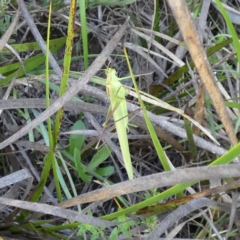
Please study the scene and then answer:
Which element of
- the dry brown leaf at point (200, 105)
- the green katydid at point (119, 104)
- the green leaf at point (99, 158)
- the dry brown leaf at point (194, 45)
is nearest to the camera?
the dry brown leaf at point (194, 45)

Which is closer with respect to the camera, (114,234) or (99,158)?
(114,234)

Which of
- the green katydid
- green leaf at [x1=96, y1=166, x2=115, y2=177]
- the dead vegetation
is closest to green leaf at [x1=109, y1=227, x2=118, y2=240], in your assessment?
the dead vegetation

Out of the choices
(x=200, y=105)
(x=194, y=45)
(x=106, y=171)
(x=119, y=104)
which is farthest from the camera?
(x=106, y=171)

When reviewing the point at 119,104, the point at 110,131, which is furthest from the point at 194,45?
the point at 110,131

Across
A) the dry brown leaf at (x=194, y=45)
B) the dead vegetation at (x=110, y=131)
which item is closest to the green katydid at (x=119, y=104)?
the dead vegetation at (x=110, y=131)

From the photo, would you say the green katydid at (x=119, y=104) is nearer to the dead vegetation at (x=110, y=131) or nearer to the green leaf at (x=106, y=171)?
the dead vegetation at (x=110, y=131)

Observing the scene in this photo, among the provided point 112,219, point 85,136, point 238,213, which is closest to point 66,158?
point 85,136

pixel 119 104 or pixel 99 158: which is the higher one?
pixel 119 104

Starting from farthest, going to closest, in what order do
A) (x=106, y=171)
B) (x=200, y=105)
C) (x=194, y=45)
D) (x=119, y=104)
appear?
1. (x=106, y=171)
2. (x=200, y=105)
3. (x=119, y=104)
4. (x=194, y=45)

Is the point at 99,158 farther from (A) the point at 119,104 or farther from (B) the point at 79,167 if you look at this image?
(A) the point at 119,104

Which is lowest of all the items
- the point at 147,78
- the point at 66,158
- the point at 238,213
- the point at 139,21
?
the point at 238,213

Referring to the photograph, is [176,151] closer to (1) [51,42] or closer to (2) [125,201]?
(2) [125,201]
